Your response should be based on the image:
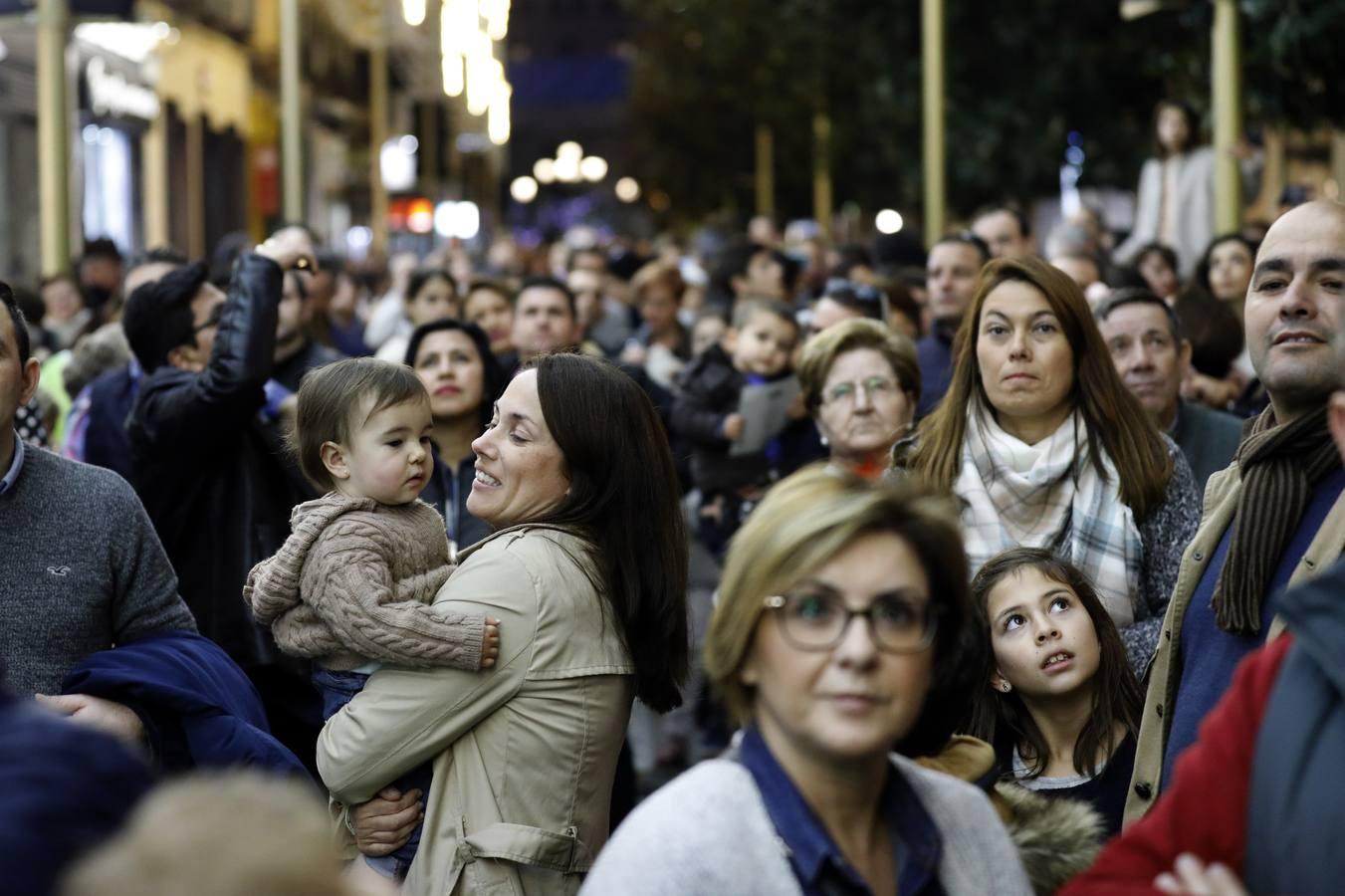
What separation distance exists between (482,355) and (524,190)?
128339 millimetres

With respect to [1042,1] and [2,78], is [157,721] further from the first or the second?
[2,78]

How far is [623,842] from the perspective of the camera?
2893mm

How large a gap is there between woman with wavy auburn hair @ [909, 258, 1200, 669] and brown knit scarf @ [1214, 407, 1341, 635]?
4.01ft

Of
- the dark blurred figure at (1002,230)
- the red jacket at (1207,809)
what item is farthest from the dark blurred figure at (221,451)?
the dark blurred figure at (1002,230)

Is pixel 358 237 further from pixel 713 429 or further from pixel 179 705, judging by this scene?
pixel 179 705

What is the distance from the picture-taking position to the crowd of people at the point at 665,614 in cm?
284

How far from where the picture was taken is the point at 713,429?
995 cm

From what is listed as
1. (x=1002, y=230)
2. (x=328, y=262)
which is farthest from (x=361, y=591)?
(x=1002, y=230)

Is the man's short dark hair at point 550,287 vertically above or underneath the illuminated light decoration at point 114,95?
underneath

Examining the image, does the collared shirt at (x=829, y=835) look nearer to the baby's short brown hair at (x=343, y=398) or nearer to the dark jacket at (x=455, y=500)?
the baby's short brown hair at (x=343, y=398)

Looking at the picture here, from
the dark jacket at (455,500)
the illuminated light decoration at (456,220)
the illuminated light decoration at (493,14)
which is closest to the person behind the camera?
the dark jacket at (455,500)

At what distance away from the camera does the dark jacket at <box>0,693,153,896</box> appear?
248cm

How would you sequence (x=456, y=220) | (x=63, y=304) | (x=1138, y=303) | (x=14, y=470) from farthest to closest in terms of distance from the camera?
(x=456, y=220), (x=63, y=304), (x=1138, y=303), (x=14, y=470)

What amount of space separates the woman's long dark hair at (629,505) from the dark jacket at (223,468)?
235 centimetres
